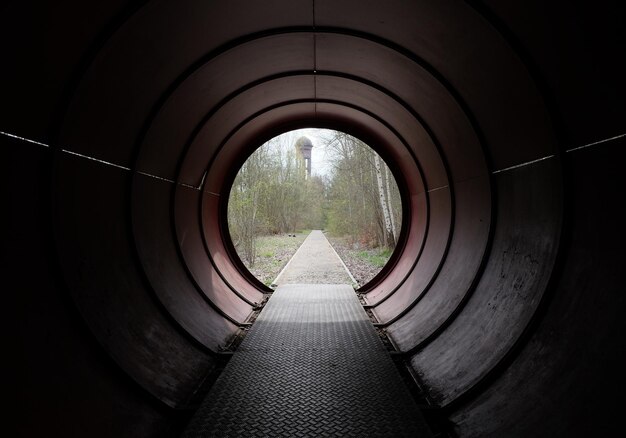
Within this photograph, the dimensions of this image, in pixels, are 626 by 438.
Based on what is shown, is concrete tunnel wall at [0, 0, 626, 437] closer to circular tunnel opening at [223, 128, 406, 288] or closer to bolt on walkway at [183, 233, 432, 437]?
bolt on walkway at [183, 233, 432, 437]

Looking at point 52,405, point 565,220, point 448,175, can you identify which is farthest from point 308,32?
point 52,405

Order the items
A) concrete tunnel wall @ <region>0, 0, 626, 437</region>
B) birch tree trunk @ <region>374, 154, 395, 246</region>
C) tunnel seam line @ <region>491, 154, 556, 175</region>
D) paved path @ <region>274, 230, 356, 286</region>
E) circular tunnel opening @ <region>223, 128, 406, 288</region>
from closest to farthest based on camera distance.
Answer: concrete tunnel wall @ <region>0, 0, 626, 437</region>, tunnel seam line @ <region>491, 154, 556, 175</region>, paved path @ <region>274, 230, 356, 286</region>, circular tunnel opening @ <region>223, 128, 406, 288</region>, birch tree trunk @ <region>374, 154, 395, 246</region>

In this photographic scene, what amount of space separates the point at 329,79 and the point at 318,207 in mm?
41934

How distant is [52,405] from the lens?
258 centimetres

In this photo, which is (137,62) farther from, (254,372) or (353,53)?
(254,372)

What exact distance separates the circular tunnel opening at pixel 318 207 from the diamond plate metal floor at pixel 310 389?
3.43 meters

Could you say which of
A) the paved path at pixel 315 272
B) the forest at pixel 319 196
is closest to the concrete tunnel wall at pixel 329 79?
the paved path at pixel 315 272

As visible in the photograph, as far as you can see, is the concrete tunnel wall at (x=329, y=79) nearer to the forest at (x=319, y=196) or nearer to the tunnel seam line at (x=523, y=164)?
the tunnel seam line at (x=523, y=164)

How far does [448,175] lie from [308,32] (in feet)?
9.96

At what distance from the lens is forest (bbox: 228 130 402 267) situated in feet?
51.0

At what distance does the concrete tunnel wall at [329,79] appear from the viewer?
8.43 ft

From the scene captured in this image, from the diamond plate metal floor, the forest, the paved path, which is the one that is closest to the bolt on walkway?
the diamond plate metal floor

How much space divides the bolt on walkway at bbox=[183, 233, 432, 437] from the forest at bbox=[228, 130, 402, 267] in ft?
30.1

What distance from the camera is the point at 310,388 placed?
422 centimetres
